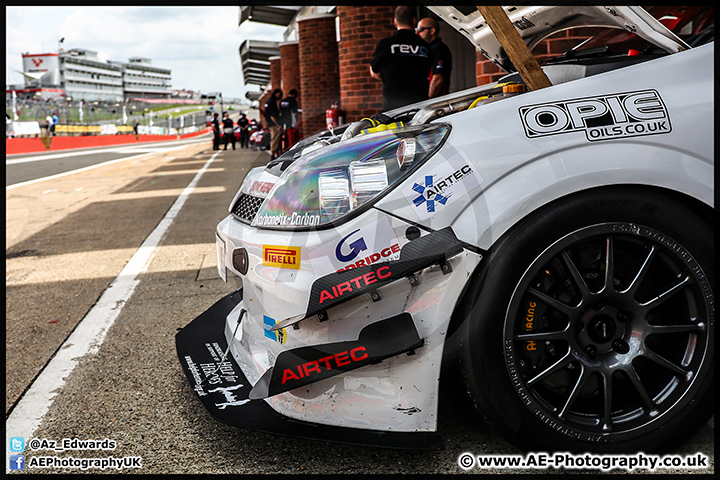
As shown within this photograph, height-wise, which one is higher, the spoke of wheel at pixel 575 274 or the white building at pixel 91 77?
the white building at pixel 91 77

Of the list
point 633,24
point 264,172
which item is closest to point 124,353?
point 264,172

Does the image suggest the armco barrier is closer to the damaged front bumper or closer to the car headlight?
the car headlight

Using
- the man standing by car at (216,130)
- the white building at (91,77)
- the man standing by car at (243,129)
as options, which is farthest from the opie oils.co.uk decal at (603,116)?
the white building at (91,77)

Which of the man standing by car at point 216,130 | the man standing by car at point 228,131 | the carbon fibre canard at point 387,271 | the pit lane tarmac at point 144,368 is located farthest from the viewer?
the man standing by car at point 228,131

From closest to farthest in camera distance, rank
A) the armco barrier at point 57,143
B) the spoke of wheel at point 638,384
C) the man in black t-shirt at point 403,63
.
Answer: the spoke of wheel at point 638,384 → the man in black t-shirt at point 403,63 → the armco barrier at point 57,143

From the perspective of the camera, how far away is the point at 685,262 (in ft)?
5.80

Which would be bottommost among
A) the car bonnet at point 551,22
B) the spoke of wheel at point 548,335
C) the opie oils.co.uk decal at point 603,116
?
the spoke of wheel at point 548,335

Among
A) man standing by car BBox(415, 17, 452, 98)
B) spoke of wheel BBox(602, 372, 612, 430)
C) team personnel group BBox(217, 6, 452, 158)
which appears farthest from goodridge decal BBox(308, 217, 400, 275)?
man standing by car BBox(415, 17, 452, 98)

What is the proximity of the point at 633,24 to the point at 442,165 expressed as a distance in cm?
87

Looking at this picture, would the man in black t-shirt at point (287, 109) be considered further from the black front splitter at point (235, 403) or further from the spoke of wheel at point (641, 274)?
the spoke of wheel at point (641, 274)

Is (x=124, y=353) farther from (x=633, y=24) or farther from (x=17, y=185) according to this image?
(x=17, y=185)

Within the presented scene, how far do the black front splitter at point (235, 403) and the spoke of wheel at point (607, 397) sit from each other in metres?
0.51

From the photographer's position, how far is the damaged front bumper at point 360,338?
1.71 metres

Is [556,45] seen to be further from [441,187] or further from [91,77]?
[91,77]
